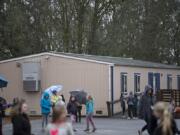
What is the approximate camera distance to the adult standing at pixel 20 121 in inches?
383

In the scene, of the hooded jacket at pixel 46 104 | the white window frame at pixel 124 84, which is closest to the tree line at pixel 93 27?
the white window frame at pixel 124 84

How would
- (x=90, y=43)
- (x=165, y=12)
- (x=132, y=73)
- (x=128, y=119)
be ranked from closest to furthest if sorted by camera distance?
(x=128, y=119) < (x=132, y=73) < (x=90, y=43) < (x=165, y=12)

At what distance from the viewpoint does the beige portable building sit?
34000mm

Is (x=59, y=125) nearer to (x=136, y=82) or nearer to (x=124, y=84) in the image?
(x=124, y=84)

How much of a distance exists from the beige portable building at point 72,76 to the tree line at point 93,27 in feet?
26.2

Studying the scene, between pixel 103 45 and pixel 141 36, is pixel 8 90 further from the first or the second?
pixel 141 36

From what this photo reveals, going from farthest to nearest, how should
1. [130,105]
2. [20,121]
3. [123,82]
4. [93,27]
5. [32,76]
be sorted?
[93,27] < [32,76] < [123,82] < [130,105] < [20,121]

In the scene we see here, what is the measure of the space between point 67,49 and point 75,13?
3122 millimetres

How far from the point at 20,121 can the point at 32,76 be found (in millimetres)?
25896

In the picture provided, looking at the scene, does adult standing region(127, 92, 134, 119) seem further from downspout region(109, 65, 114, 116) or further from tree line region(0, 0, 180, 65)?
tree line region(0, 0, 180, 65)

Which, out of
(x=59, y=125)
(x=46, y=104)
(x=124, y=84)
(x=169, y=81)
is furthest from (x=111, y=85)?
(x=59, y=125)

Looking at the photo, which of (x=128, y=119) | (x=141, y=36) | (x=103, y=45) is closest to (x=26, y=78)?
(x=128, y=119)

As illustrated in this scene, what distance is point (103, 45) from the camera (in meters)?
50.7

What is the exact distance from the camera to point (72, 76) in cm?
3497
